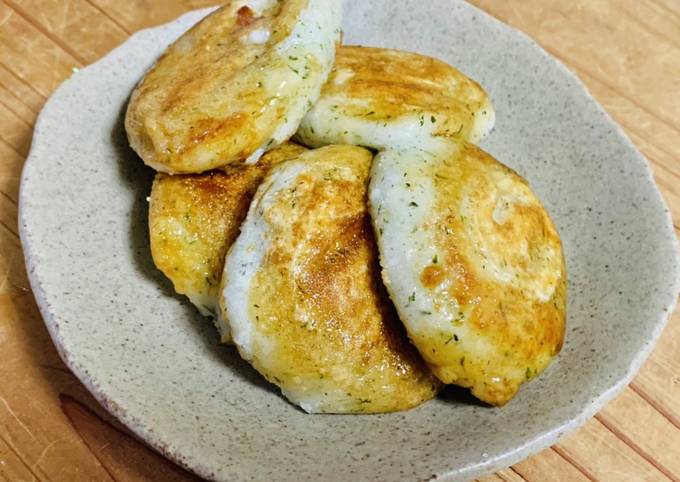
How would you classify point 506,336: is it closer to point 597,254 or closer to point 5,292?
point 597,254

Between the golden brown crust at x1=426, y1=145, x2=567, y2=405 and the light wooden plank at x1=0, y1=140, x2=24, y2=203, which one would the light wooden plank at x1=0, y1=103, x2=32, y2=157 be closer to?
the light wooden plank at x1=0, y1=140, x2=24, y2=203

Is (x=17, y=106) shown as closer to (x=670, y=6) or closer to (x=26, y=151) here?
(x=26, y=151)

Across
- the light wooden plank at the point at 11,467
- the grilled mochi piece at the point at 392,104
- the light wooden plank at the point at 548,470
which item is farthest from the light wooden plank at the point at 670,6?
the light wooden plank at the point at 11,467

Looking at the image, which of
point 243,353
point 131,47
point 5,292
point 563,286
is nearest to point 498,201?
point 563,286

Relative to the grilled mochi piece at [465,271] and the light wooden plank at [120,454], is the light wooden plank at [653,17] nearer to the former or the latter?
the grilled mochi piece at [465,271]

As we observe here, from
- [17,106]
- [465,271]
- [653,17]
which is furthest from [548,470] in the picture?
[653,17]

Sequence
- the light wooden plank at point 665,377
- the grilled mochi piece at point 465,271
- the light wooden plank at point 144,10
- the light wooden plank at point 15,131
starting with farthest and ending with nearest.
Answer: the light wooden plank at point 144,10, the light wooden plank at point 15,131, the light wooden plank at point 665,377, the grilled mochi piece at point 465,271
